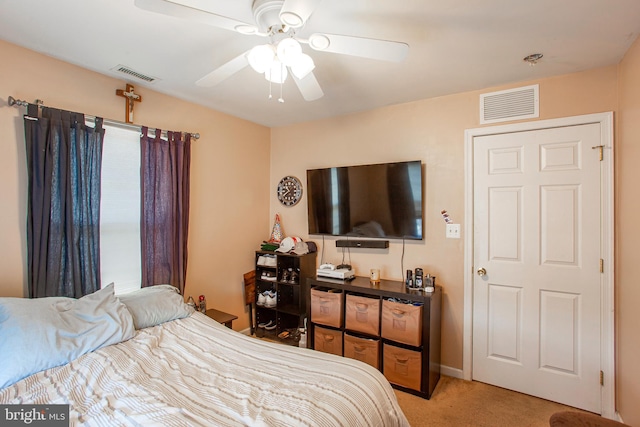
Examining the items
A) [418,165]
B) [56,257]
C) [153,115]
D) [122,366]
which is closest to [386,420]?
[122,366]

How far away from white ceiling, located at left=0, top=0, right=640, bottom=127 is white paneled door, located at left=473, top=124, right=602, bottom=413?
2.02ft

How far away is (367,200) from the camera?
3.03m

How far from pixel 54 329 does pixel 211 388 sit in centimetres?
98

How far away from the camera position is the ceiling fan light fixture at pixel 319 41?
1309 millimetres

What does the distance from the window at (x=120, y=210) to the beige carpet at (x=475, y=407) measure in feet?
7.88

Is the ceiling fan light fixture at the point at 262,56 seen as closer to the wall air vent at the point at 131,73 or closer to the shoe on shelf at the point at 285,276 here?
the wall air vent at the point at 131,73

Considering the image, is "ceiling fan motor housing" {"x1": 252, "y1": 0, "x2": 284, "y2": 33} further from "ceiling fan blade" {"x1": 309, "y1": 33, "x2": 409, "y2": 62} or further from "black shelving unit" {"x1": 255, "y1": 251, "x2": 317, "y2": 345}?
"black shelving unit" {"x1": 255, "y1": 251, "x2": 317, "y2": 345}

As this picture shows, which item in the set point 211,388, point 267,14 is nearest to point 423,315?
point 211,388

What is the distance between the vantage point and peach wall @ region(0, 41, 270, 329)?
192 centimetres

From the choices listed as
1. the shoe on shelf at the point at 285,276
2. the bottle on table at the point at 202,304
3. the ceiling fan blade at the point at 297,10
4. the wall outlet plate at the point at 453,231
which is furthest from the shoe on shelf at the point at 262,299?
the ceiling fan blade at the point at 297,10

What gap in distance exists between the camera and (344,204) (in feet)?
10.4

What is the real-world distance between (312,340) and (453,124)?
2.40m

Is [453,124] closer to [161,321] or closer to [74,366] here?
[161,321]

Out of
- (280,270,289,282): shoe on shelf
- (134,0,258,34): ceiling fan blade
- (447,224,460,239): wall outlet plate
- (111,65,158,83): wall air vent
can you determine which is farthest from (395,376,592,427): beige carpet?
(111,65,158,83): wall air vent
